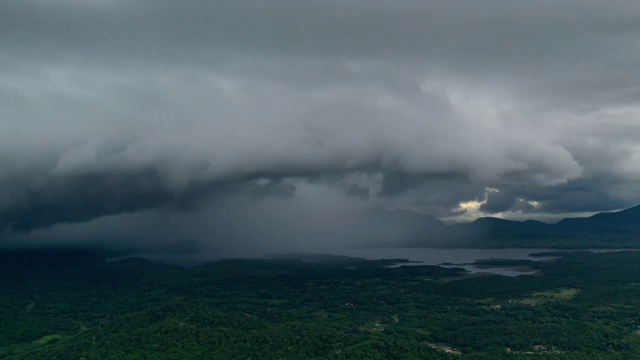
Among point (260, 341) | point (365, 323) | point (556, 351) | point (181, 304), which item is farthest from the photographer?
point (365, 323)

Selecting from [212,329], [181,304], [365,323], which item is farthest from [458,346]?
[181,304]

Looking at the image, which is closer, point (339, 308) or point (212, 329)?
point (212, 329)

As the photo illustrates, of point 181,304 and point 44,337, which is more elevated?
point 181,304

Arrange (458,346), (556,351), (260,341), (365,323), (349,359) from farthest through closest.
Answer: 1. (365,323)
2. (458,346)
3. (556,351)
4. (260,341)
5. (349,359)

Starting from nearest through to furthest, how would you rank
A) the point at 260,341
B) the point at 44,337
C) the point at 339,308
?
the point at 260,341
the point at 44,337
the point at 339,308

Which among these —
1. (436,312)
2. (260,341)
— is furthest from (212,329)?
(436,312)

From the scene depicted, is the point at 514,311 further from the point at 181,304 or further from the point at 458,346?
the point at 181,304

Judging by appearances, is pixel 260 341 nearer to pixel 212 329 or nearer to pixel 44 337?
pixel 212 329

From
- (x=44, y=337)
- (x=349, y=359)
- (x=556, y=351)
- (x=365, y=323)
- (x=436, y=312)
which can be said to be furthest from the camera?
(x=436, y=312)

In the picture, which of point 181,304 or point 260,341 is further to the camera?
point 181,304
